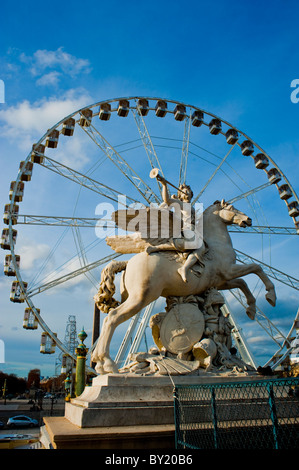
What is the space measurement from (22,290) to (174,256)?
1005 centimetres

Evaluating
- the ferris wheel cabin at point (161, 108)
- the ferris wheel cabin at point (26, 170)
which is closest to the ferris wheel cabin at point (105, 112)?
the ferris wheel cabin at point (161, 108)

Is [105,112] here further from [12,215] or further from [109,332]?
[109,332]

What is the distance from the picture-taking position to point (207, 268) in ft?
21.2

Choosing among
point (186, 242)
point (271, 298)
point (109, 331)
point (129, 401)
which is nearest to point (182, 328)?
point (109, 331)

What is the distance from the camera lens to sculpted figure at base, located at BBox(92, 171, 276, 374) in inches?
236

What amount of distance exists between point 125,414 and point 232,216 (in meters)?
3.77

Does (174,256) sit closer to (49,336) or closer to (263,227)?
(49,336)

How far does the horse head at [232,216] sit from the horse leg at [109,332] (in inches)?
86.7

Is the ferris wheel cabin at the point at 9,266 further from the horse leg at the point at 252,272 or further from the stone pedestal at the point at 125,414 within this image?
the horse leg at the point at 252,272

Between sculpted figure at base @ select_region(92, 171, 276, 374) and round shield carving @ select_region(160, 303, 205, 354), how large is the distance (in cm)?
11

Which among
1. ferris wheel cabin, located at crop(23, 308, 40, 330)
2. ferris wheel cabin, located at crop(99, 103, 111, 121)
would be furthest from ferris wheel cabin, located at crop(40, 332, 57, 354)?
ferris wheel cabin, located at crop(99, 103, 111, 121)
